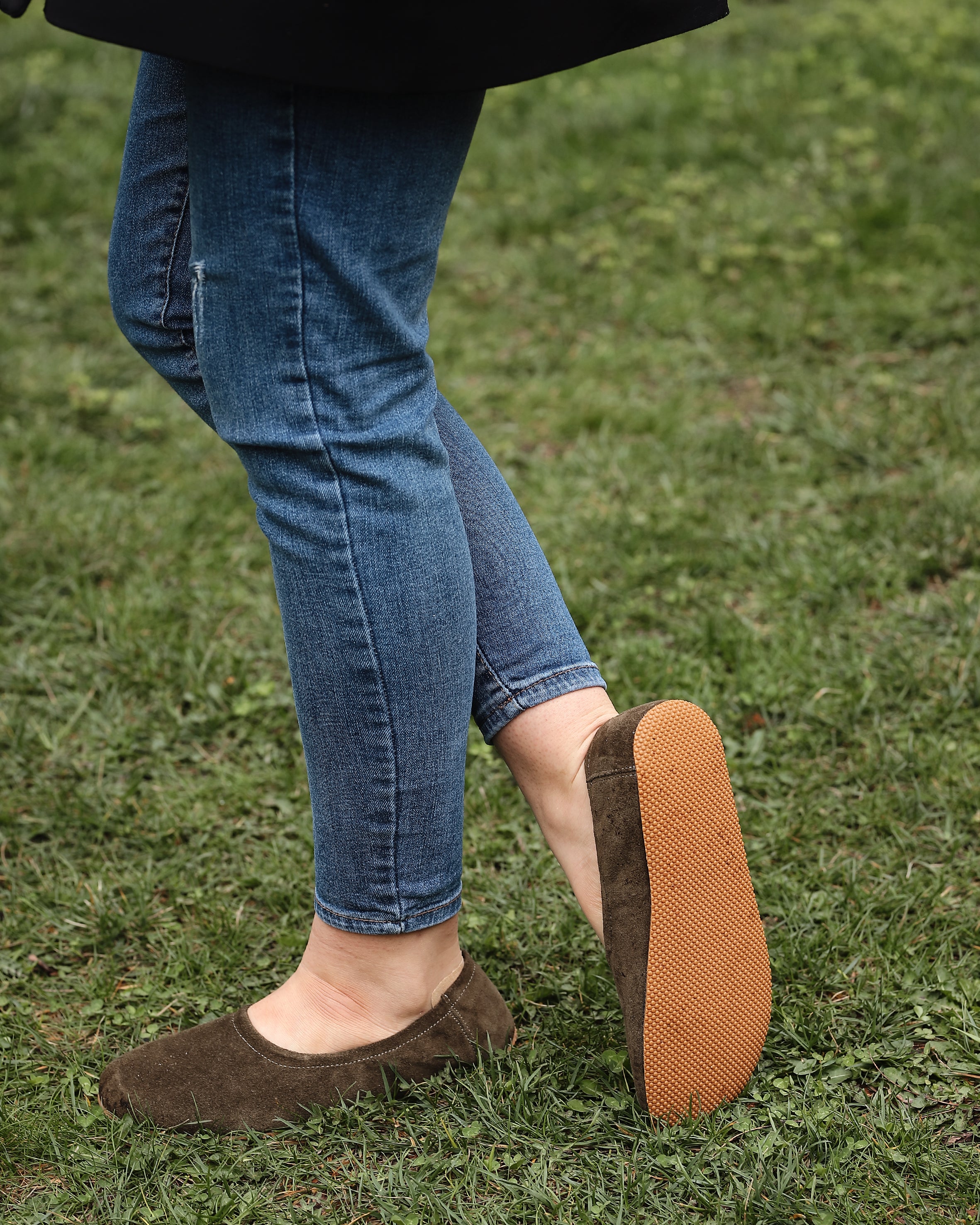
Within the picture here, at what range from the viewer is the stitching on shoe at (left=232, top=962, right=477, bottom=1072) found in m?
1.28

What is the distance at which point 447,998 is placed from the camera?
51.5 inches

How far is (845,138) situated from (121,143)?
2789 mm

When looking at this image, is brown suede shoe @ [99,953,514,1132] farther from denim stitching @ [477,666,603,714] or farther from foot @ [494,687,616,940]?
denim stitching @ [477,666,603,714]

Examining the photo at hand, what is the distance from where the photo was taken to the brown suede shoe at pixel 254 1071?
4.20 feet

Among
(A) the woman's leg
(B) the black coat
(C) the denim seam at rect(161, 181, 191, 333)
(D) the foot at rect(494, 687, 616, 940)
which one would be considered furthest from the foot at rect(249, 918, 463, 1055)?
(B) the black coat

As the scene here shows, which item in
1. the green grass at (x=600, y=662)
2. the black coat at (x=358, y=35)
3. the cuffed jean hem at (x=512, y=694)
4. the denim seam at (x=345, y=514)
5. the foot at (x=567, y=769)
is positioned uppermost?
the black coat at (x=358, y=35)

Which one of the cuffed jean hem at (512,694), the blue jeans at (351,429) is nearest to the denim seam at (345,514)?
the blue jeans at (351,429)

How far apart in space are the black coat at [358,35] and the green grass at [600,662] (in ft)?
3.41

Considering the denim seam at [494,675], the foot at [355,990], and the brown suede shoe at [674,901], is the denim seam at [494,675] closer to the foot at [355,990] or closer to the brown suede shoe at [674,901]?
the brown suede shoe at [674,901]

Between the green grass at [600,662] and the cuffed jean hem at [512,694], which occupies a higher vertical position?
the cuffed jean hem at [512,694]

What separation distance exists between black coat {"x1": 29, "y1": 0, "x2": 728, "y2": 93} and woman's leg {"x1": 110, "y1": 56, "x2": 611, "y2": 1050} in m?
0.22

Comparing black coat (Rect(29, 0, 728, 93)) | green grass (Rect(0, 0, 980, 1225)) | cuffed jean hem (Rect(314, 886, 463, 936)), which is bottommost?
green grass (Rect(0, 0, 980, 1225))

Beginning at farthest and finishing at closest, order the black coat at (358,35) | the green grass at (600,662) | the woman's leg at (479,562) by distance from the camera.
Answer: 1. the green grass at (600,662)
2. the woman's leg at (479,562)
3. the black coat at (358,35)

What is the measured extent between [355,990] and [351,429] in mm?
614
